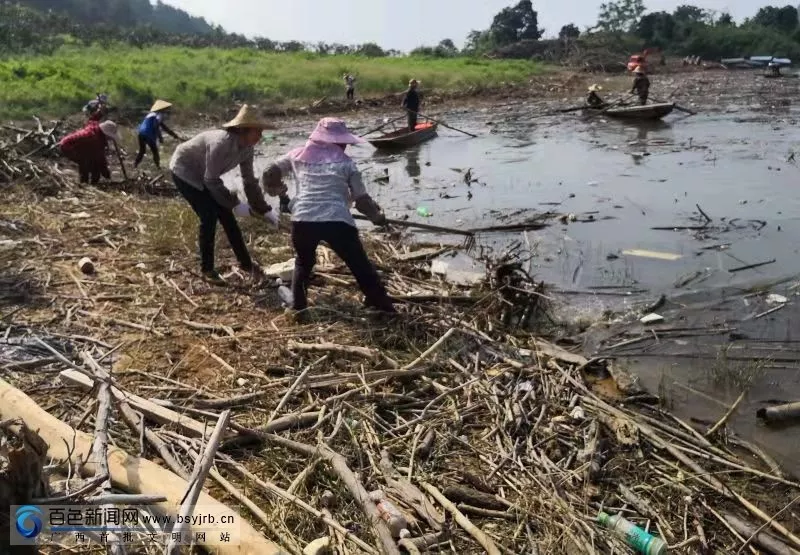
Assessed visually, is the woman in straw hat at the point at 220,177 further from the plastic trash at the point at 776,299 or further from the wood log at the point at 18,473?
the plastic trash at the point at 776,299

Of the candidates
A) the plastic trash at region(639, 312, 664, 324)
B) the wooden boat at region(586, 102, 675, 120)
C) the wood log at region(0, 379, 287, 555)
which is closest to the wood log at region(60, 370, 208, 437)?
the wood log at region(0, 379, 287, 555)

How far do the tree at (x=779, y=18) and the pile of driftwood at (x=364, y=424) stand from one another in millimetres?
58384

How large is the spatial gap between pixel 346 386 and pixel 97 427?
1398 millimetres

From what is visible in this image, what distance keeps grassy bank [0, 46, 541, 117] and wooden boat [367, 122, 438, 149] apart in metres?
9.93

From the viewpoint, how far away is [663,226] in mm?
8758

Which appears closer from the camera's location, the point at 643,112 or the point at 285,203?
the point at 285,203

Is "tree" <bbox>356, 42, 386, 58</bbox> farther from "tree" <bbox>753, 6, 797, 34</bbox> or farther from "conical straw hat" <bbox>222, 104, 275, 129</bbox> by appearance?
"conical straw hat" <bbox>222, 104, 275, 129</bbox>

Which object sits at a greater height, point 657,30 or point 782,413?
point 657,30

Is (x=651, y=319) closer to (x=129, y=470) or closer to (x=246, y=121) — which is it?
(x=246, y=121)

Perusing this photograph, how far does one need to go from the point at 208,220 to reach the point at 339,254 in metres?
1.49

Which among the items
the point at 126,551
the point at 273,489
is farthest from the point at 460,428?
the point at 126,551

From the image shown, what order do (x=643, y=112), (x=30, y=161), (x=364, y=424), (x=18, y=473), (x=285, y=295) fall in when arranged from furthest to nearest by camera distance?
(x=643, y=112)
(x=30, y=161)
(x=285, y=295)
(x=364, y=424)
(x=18, y=473)

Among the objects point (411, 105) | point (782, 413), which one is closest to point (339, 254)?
point (782, 413)

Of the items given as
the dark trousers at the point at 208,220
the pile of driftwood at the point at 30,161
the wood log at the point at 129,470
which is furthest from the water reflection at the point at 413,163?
the wood log at the point at 129,470
